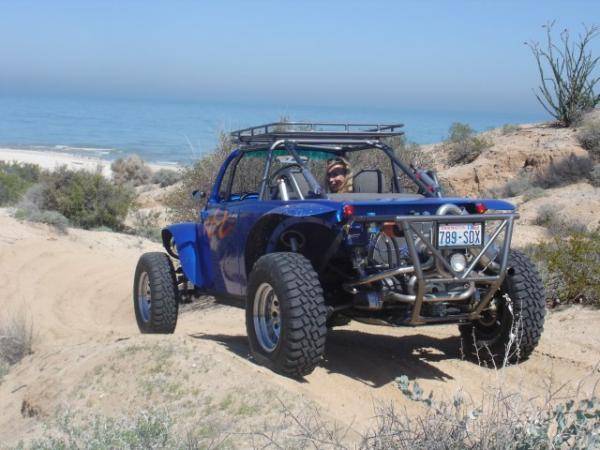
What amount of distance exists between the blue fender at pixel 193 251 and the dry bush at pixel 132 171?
92.5 feet

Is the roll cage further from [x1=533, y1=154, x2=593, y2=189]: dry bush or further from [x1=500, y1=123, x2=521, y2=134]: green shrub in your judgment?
[x1=500, y1=123, x2=521, y2=134]: green shrub

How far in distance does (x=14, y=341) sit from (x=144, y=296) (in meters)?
1.45

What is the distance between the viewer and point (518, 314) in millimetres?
6398

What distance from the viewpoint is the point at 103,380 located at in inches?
232

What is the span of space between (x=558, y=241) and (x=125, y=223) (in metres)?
11.4

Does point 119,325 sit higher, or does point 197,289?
point 197,289

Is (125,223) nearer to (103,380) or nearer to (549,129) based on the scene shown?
(549,129)

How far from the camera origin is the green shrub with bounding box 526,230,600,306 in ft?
29.4

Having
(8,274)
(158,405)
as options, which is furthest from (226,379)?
(8,274)

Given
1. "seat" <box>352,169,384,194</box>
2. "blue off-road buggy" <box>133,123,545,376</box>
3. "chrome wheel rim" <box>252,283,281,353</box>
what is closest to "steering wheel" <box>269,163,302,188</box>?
"blue off-road buggy" <box>133,123,545,376</box>

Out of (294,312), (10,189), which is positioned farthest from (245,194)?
(10,189)

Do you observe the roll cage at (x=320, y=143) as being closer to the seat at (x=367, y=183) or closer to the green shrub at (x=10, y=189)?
the seat at (x=367, y=183)

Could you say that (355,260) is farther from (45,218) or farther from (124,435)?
(45,218)

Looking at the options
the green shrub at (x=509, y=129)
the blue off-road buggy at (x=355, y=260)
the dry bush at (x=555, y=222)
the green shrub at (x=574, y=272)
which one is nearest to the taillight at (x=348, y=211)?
the blue off-road buggy at (x=355, y=260)
